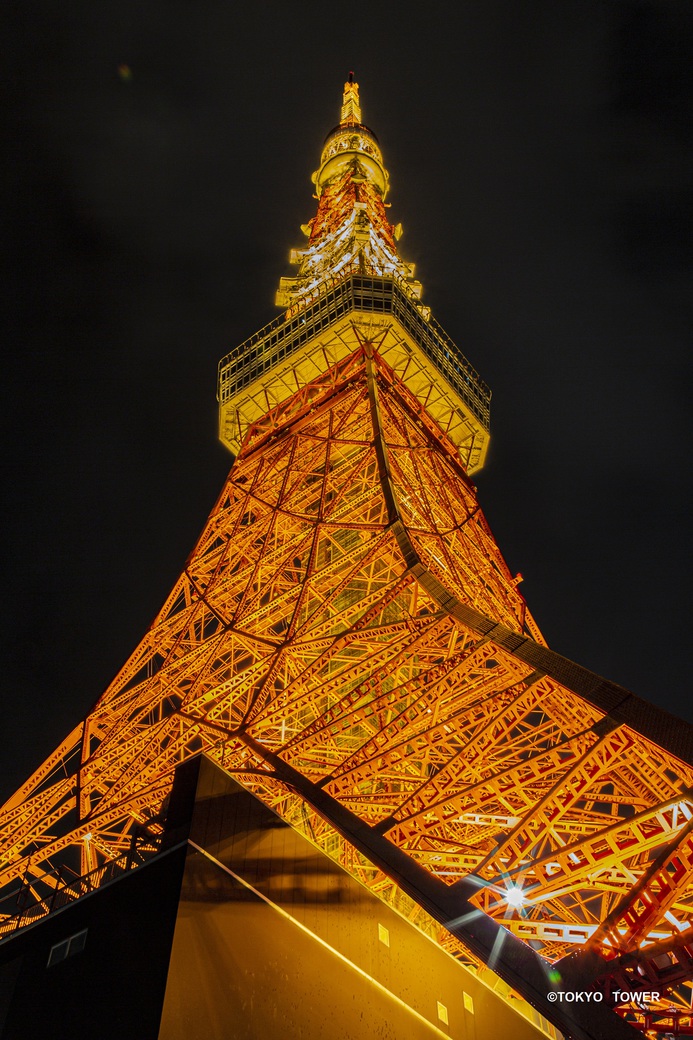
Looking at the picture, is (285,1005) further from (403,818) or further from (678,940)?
(678,940)

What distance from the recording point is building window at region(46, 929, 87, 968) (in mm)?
8203

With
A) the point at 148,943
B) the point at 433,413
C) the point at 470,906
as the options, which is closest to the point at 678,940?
the point at 470,906

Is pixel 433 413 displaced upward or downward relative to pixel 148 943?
upward

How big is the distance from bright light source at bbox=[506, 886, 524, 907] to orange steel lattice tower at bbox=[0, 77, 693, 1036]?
0.7 inches

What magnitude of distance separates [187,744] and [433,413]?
15.0 metres

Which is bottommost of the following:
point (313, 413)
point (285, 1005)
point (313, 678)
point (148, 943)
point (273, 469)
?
point (285, 1005)

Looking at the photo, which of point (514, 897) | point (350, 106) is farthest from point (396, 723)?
point (350, 106)

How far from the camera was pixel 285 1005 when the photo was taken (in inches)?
301

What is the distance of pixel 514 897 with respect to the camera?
9.02 metres

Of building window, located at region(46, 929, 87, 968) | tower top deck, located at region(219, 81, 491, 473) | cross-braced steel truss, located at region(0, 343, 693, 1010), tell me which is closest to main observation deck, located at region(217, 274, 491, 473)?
tower top deck, located at region(219, 81, 491, 473)

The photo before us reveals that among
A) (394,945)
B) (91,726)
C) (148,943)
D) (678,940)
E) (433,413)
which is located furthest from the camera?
(433,413)

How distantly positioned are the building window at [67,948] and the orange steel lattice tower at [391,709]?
83 centimetres

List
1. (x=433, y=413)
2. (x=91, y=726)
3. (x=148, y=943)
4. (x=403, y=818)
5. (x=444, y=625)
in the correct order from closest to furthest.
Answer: (x=148, y=943), (x=403, y=818), (x=444, y=625), (x=91, y=726), (x=433, y=413)

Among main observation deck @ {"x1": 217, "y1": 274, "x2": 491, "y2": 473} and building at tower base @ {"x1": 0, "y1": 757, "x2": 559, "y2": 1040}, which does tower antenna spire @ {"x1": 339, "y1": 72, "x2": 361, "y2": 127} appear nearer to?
main observation deck @ {"x1": 217, "y1": 274, "x2": 491, "y2": 473}
